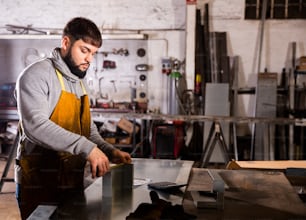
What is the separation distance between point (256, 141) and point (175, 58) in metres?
1.37

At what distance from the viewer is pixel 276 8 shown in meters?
4.25

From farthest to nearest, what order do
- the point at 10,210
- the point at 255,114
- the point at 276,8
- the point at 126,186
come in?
the point at 276,8 < the point at 255,114 < the point at 10,210 < the point at 126,186

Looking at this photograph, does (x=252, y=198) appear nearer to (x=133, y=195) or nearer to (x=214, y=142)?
(x=133, y=195)

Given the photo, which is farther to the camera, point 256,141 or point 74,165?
point 256,141

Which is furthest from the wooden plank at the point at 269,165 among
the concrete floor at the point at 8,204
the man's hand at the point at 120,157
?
the concrete floor at the point at 8,204

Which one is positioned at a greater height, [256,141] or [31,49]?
[31,49]

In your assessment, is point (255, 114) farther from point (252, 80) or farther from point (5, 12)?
point (5, 12)

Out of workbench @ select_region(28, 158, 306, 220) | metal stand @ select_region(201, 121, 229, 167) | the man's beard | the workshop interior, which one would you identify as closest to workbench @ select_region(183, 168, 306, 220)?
workbench @ select_region(28, 158, 306, 220)

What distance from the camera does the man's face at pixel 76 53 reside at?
1.32 metres

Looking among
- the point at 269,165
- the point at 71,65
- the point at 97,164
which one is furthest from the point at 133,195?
the point at 269,165

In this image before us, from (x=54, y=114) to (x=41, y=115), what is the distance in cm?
11

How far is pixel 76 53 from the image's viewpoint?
1.33m

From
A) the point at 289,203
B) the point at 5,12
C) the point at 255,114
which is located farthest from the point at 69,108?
the point at 5,12

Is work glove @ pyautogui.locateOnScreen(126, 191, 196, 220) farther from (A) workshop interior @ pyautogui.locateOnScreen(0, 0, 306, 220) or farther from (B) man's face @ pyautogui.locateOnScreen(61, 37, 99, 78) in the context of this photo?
(A) workshop interior @ pyautogui.locateOnScreen(0, 0, 306, 220)
